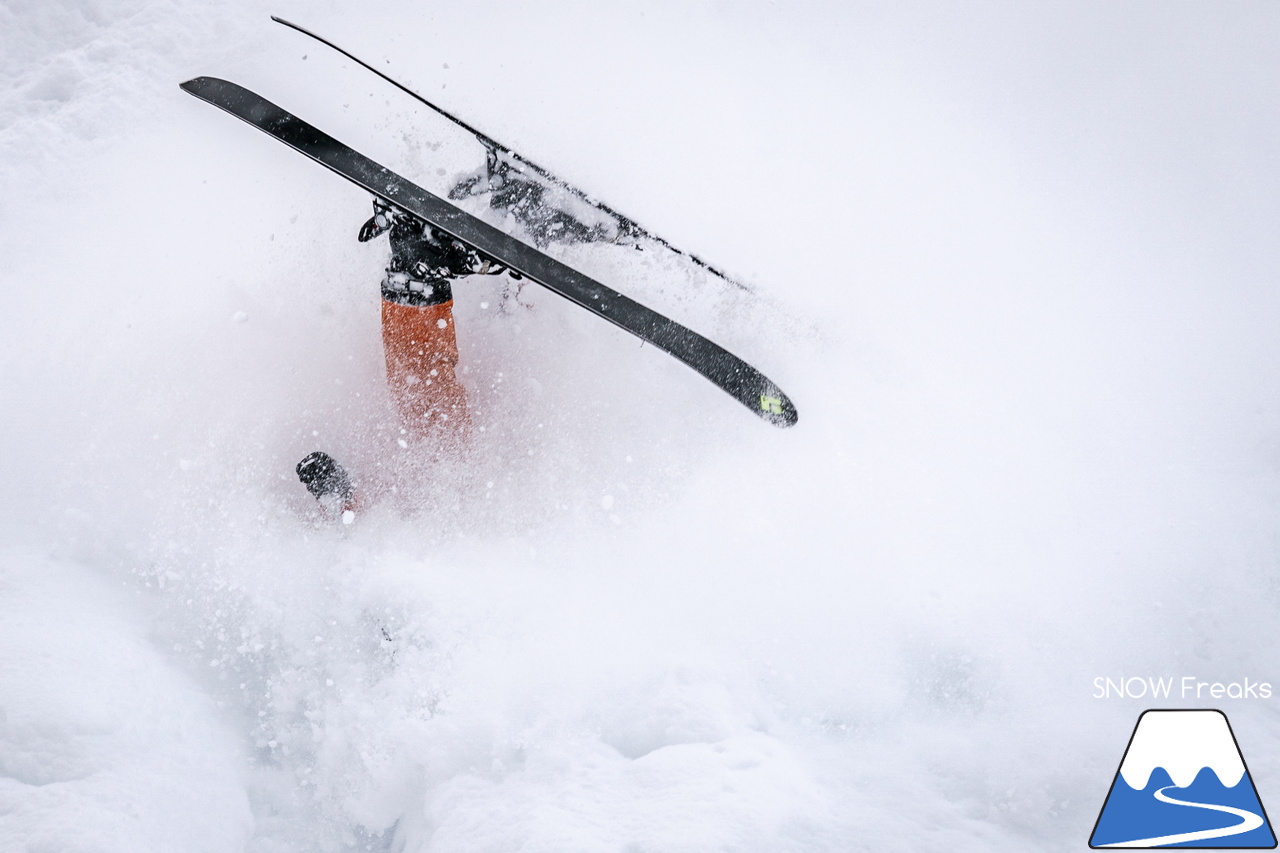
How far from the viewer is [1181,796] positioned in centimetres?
165

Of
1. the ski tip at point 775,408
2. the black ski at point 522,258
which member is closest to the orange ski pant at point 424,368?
the black ski at point 522,258

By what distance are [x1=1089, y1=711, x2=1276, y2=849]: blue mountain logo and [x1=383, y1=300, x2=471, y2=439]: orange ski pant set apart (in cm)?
211

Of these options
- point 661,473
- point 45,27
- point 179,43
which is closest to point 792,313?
point 661,473

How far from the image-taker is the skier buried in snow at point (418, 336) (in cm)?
190

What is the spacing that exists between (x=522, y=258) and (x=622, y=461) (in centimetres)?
99

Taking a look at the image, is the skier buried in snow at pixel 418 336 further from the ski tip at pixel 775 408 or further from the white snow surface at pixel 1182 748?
the white snow surface at pixel 1182 748

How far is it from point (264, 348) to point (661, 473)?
1700 millimetres

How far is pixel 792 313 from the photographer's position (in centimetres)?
264

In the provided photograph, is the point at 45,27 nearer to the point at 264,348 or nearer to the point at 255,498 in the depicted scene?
the point at 264,348

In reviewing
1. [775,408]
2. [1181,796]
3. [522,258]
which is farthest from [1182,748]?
[522,258]

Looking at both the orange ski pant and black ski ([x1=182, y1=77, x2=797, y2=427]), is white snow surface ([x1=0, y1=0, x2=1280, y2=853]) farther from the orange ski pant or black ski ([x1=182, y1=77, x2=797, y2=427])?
black ski ([x1=182, y1=77, x2=797, y2=427])

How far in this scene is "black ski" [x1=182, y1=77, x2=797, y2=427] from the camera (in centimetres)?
173
